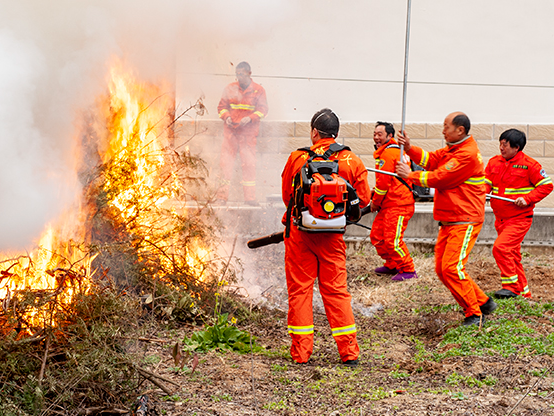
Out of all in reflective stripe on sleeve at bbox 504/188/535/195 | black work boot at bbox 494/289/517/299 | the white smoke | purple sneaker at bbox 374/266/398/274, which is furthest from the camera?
purple sneaker at bbox 374/266/398/274

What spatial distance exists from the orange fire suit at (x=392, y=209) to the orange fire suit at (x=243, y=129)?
1739mm

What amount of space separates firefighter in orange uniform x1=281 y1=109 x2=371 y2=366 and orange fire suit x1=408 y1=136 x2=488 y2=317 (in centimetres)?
91

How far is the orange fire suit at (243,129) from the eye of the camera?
7428mm

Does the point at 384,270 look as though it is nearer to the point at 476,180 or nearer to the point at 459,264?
the point at 459,264

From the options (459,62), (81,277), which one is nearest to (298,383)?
(81,277)

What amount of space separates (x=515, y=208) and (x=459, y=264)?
163 cm

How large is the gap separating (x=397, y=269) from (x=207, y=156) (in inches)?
114

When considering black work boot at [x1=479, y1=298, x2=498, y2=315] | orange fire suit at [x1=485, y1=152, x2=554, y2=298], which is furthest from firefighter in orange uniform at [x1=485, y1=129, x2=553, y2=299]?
black work boot at [x1=479, y1=298, x2=498, y2=315]

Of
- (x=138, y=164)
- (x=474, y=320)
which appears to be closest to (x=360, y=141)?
(x=474, y=320)

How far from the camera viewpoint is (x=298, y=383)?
4.06 m

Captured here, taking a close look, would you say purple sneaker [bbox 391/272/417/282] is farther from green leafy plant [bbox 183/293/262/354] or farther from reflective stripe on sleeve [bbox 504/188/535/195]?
green leafy plant [bbox 183/293/262/354]

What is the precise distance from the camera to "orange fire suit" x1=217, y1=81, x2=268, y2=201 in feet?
24.4

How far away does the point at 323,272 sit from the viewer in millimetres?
4570

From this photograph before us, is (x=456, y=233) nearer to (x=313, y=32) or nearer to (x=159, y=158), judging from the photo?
(x=159, y=158)
